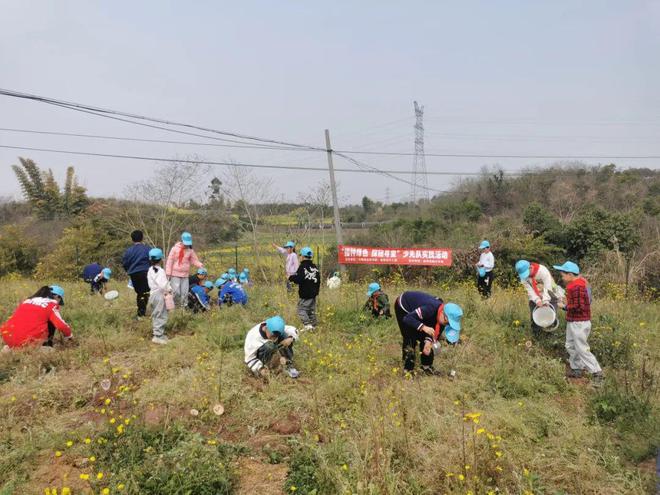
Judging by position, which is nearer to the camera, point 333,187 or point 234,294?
point 234,294

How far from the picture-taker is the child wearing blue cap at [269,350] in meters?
5.14

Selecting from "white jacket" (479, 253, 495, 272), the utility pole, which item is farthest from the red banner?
"white jacket" (479, 253, 495, 272)

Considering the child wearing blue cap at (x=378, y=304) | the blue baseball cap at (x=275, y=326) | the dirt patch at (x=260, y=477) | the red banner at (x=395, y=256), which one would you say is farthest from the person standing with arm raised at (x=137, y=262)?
the red banner at (x=395, y=256)

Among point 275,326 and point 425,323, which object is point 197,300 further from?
point 425,323

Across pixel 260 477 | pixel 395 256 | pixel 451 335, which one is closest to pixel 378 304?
pixel 451 335

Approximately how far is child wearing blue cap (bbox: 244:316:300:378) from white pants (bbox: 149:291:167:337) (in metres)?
1.76

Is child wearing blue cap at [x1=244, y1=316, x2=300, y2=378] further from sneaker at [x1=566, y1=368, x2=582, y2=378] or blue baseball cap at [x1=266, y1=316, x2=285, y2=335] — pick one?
sneaker at [x1=566, y1=368, x2=582, y2=378]

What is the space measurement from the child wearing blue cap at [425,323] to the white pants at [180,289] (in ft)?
13.4

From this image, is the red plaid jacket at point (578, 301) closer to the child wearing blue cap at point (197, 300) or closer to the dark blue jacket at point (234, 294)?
the dark blue jacket at point (234, 294)

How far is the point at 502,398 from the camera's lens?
4.81m

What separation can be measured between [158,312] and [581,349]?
5.80m

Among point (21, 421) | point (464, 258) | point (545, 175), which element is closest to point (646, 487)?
point (21, 421)

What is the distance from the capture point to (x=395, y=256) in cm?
1343

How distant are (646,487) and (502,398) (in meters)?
1.66
